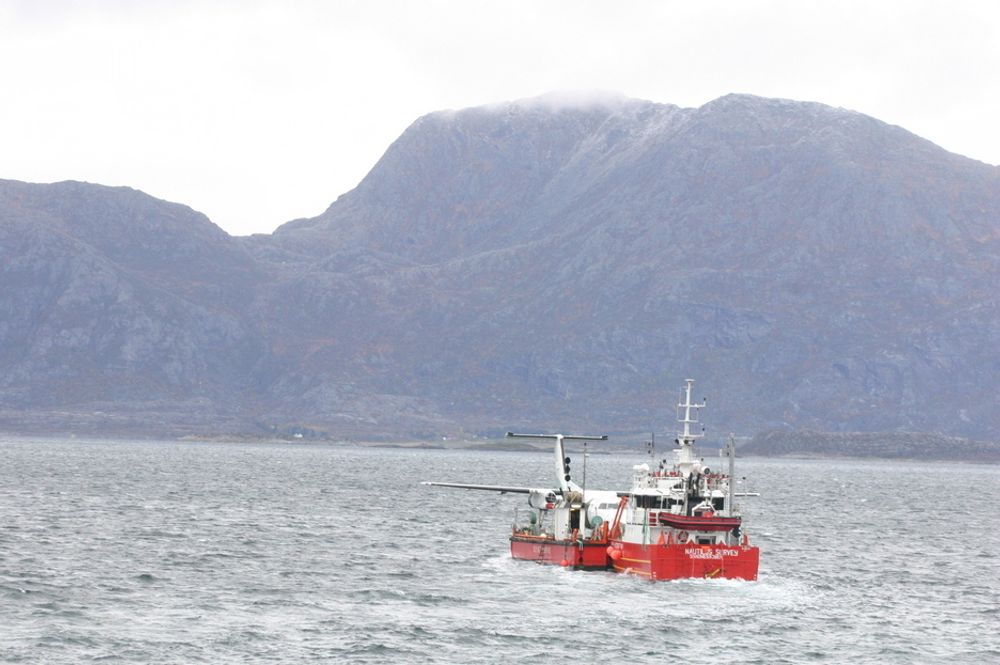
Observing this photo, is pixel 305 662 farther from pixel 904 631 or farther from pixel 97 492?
pixel 97 492

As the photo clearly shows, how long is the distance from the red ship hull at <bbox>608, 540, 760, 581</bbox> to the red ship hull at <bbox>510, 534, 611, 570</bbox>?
4.94 metres

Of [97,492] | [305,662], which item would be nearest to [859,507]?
[97,492]

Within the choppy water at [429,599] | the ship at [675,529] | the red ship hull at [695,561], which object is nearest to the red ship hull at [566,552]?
the ship at [675,529]

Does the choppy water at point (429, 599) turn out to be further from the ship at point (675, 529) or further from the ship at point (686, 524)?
the ship at point (675, 529)

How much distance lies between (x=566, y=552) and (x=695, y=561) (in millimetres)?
10527

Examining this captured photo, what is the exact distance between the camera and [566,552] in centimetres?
9500

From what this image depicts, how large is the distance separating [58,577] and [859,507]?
123 m

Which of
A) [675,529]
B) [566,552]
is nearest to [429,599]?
[566,552]

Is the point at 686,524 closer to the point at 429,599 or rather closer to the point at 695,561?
the point at 695,561

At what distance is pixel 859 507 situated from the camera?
632 ft

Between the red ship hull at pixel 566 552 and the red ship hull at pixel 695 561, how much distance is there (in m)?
4.94

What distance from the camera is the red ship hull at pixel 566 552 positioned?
9381 cm

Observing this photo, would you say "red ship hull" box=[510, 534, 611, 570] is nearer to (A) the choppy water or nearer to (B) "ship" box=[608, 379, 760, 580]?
(A) the choppy water

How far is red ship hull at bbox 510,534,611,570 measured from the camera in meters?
93.8
